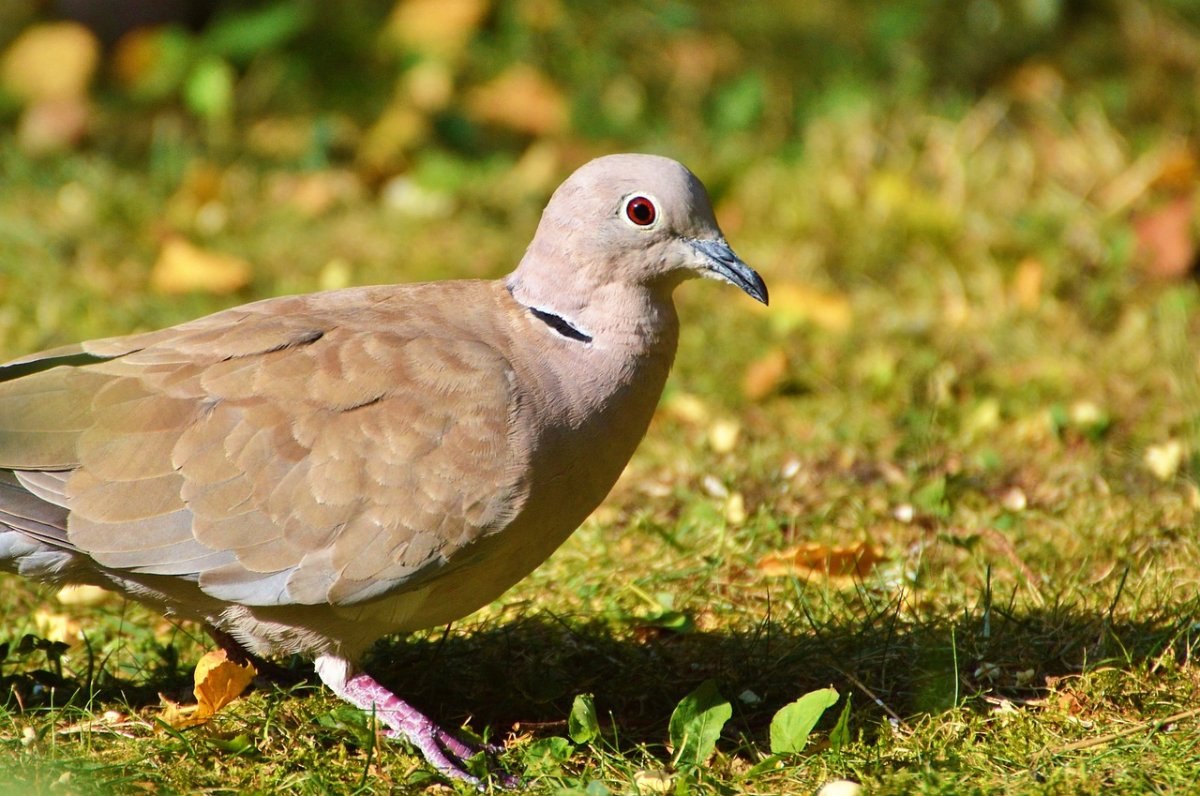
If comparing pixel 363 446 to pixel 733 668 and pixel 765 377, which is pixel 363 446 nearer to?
pixel 733 668

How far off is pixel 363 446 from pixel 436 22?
5070 millimetres

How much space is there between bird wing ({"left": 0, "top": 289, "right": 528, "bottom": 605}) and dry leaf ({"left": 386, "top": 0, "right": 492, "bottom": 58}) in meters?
4.69

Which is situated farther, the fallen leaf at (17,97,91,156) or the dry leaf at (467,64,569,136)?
the dry leaf at (467,64,569,136)

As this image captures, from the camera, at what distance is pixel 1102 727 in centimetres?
308

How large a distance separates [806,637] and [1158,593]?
2.86ft

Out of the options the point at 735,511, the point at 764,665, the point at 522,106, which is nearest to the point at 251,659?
the point at 764,665

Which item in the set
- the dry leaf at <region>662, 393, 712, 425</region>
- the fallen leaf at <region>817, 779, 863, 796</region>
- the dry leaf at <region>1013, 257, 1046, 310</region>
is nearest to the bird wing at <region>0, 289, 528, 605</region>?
the fallen leaf at <region>817, 779, 863, 796</region>

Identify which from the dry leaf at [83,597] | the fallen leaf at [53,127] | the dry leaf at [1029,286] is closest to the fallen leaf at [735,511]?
the dry leaf at [83,597]

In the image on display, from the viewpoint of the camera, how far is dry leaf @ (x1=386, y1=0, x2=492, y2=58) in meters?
7.65

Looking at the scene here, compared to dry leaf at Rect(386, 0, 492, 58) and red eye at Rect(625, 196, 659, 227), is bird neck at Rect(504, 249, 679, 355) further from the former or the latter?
dry leaf at Rect(386, 0, 492, 58)

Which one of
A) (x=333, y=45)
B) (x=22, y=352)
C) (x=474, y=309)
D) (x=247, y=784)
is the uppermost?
(x=333, y=45)

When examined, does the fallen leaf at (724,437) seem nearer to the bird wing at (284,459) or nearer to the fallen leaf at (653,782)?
the bird wing at (284,459)

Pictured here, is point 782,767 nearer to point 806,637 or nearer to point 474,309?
point 806,637

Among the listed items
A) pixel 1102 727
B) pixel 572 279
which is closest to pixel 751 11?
pixel 572 279
